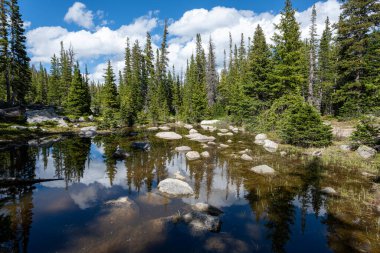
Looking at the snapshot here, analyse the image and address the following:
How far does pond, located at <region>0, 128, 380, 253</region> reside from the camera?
782 centimetres

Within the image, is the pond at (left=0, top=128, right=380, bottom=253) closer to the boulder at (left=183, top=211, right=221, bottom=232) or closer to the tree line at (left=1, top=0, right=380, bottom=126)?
the boulder at (left=183, top=211, right=221, bottom=232)

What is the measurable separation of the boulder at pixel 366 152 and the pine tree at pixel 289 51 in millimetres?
10526

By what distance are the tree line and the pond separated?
8550 mm

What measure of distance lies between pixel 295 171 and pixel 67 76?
62.8 metres

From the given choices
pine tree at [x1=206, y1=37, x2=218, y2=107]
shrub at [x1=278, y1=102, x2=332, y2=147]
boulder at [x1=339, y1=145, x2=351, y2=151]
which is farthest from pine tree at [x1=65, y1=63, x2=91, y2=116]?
boulder at [x1=339, y1=145, x2=351, y2=151]

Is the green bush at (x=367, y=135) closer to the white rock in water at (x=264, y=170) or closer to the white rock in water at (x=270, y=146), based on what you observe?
the white rock in water at (x=270, y=146)

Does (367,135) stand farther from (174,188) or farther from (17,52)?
(17,52)

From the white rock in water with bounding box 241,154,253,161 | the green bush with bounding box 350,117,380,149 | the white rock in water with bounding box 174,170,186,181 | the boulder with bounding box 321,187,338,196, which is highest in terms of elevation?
the green bush with bounding box 350,117,380,149

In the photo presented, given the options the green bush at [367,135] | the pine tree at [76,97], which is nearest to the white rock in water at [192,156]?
the green bush at [367,135]

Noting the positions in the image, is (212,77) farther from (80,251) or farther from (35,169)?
(80,251)

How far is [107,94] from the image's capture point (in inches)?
1941

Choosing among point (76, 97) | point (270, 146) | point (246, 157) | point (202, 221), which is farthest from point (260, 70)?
point (76, 97)

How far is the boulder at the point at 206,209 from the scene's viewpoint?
9995 millimetres

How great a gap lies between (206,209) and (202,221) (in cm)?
124
